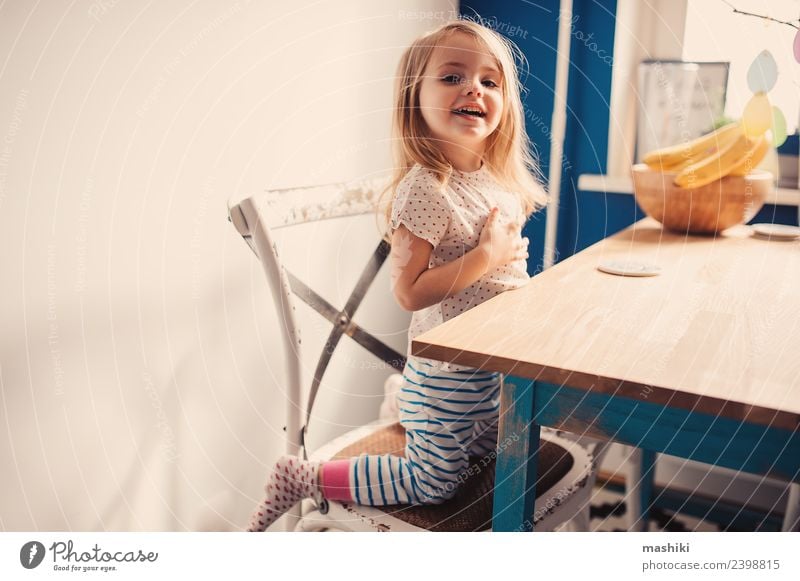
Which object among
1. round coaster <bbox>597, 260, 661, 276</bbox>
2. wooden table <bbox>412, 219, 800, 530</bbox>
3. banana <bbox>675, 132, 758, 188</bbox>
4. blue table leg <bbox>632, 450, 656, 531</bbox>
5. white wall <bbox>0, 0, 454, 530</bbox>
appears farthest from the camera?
blue table leg <bbox>632, 450, 656, 531</bbox>

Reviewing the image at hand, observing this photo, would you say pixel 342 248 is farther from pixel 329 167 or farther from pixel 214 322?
pixel 214 322

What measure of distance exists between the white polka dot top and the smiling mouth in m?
0.06

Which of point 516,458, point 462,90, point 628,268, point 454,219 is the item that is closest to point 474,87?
point 462,90

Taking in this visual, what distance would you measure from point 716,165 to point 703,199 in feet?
0.14

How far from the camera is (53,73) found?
0.59 m

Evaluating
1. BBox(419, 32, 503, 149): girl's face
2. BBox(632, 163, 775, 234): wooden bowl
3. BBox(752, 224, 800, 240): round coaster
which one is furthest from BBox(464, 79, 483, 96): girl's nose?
BBox(752, 224, 800, 240): round coaster

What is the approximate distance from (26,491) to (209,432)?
0.24 meters

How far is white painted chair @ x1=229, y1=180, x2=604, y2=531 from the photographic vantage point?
0.60 m

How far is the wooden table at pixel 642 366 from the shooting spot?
0.42 metres

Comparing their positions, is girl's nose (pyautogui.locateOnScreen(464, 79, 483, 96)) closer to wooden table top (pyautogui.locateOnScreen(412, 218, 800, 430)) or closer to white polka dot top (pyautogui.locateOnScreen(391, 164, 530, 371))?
white polka dot top (pyautogui.locateOnScreen(391, 164, 530, 371))

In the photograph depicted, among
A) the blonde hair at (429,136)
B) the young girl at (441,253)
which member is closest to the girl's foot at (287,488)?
the young girl at (441,253)

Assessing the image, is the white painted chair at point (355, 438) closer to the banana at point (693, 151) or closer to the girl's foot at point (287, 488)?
the girl's foot at point (287, 488)

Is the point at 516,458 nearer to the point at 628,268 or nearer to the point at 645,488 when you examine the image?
the point at 628,268
